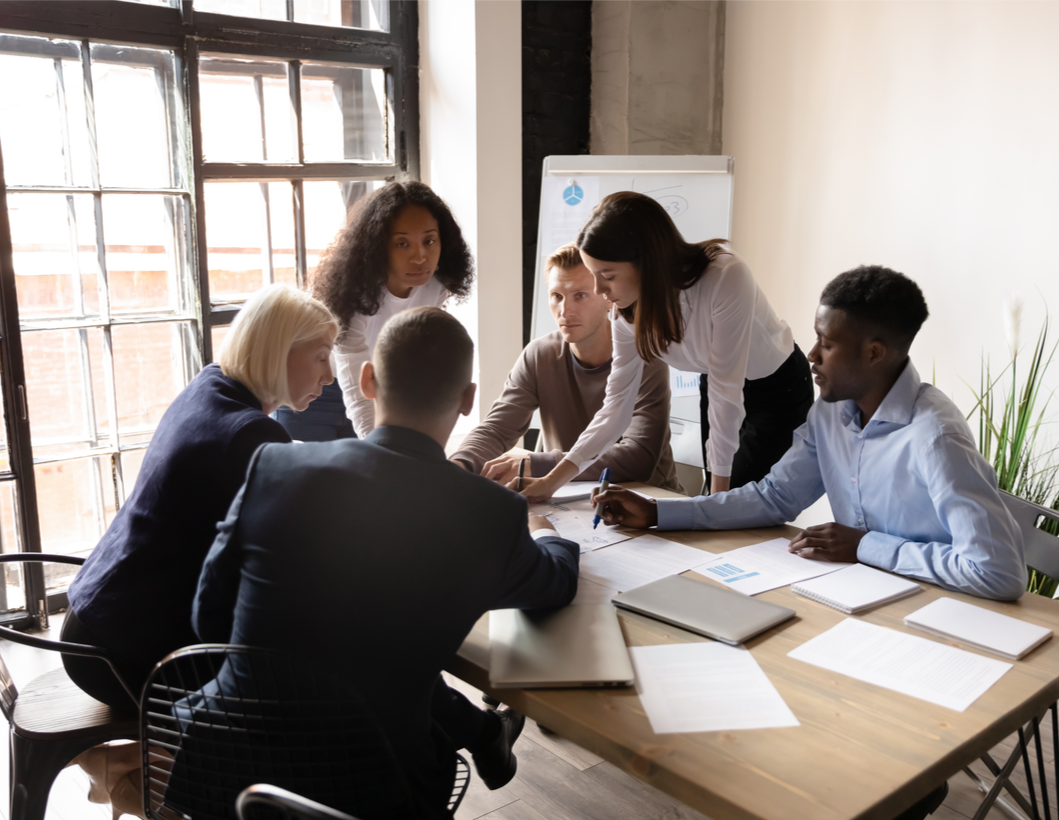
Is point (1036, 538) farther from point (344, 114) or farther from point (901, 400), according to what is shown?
point (344, 114)

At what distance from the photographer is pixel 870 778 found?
1.04 meters

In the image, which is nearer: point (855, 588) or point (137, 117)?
point (855, 588)

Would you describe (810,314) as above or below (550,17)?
below

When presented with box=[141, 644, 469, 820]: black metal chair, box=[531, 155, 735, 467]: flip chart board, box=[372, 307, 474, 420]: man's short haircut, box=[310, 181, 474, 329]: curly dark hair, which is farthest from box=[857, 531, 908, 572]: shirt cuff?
box=[531, 155, 735, 467]: flip chart board

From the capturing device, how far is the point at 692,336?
232 centimetres

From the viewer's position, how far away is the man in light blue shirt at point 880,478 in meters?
1.55

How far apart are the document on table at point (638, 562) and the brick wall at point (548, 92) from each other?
2100 millimetres

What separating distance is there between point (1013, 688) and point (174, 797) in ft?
3.88

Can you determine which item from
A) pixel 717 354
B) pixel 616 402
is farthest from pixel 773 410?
pixel 616 402

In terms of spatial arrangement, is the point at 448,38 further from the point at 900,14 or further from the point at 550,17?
the point at 900,14

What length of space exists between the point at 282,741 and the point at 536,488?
1.03 m

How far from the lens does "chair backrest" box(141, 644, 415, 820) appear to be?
3.83 feet

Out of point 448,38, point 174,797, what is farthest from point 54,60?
point 174,797

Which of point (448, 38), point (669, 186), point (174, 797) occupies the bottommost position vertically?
point (174, 797)
